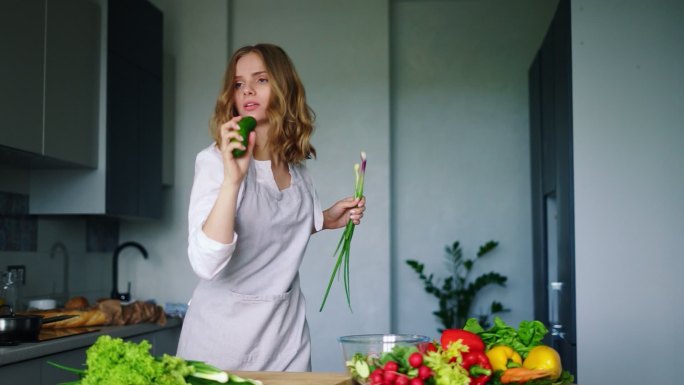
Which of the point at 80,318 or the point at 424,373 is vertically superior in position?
the point at 424,373

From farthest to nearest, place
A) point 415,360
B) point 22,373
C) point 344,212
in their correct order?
1. point 22,373
2. point 344,212
3. point 415,360

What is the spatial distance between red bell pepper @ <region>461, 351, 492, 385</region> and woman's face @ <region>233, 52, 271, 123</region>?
84 cm

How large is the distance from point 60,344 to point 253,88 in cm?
151

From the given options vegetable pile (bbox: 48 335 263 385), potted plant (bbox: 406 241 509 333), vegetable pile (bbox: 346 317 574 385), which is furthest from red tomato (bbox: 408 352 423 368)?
potted plant (bbox: 406 241 509 333)

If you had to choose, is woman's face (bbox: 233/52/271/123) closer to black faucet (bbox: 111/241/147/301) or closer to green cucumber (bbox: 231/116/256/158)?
green cucumber (bbox: 231/116/256/158)

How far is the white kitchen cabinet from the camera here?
10.2ft

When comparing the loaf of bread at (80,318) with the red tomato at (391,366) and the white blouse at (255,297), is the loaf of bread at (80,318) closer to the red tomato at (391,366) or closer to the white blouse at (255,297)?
the white blouse at (255,297)

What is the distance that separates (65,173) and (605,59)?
2525mm

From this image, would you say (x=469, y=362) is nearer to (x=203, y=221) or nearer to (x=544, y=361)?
(x=544, y=361)

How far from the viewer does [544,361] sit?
1.50 meters

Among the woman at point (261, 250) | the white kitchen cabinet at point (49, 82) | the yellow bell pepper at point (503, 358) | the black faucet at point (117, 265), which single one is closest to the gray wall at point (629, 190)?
the woman at point (261, 250)

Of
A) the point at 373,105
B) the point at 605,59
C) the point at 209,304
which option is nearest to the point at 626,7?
the point at 605,59

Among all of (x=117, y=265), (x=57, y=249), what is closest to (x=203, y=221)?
(x=57, y=249)

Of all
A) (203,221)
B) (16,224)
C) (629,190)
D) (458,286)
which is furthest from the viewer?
(458,286)
